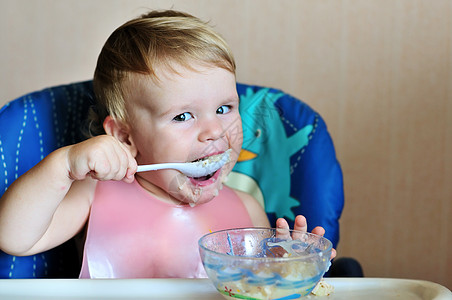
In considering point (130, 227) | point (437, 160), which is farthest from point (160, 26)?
point (437, 160)

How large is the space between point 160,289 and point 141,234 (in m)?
0.26

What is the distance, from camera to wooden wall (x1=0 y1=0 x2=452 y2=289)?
1.63 metres

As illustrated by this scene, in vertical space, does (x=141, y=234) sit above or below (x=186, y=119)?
below

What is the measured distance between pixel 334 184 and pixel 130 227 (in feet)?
1.22

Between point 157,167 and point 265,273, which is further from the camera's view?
point 157,167

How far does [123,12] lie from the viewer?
1.68 metres

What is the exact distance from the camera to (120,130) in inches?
36.8

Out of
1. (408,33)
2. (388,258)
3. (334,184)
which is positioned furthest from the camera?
(388,258)

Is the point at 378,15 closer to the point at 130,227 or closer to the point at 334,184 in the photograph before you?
the point at 334,184

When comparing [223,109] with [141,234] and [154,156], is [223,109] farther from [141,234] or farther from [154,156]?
[141,234]

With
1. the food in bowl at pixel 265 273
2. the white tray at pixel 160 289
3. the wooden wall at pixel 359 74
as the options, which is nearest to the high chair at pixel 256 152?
the white tray at pixel 160 289

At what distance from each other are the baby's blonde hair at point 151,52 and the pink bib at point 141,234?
0.48ft

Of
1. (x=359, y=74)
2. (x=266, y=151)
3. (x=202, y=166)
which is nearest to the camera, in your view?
(x=202, y=166)

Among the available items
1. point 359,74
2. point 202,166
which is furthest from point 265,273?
point 359,74
